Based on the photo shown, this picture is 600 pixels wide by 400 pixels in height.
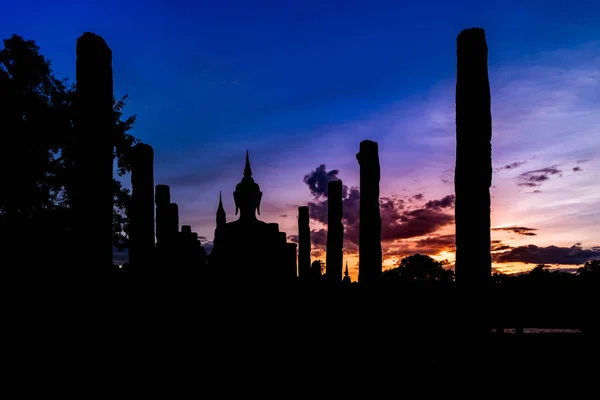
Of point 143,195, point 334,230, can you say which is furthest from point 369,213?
point 143,195

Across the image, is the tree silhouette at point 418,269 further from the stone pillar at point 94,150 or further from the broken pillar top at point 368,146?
the stone pillar at point 94,150

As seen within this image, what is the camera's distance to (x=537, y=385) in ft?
18.5

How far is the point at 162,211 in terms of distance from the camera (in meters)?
16.4

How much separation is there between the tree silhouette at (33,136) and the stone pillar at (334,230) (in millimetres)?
9625

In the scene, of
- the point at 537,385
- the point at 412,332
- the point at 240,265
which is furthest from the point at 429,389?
the point at 240,265

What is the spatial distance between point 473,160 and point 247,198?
14.4 ft

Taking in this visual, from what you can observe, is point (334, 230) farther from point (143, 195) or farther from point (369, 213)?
point (143, 195)

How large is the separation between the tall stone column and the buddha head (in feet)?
12.8

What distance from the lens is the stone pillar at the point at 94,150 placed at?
25.1ft

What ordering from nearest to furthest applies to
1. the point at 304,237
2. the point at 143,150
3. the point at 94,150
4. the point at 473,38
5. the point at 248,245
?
the point at 94,150 → the point at 248,245 → the point at 473,38 → the point at 143,150 → the point at 304,237

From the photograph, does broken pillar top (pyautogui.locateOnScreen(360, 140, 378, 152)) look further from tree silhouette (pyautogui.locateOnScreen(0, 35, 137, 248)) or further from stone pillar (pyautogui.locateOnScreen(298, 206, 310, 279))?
tree silhouette (pyautogui.locateOnScreen(0, 35, 137, 248))

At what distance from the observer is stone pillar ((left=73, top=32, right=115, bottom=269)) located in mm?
7652

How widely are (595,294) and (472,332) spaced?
139 cm

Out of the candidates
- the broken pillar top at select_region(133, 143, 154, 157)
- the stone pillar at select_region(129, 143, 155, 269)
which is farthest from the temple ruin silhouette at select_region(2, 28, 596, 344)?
the broken pillar top at select_region(133, 143, 154, 157)
